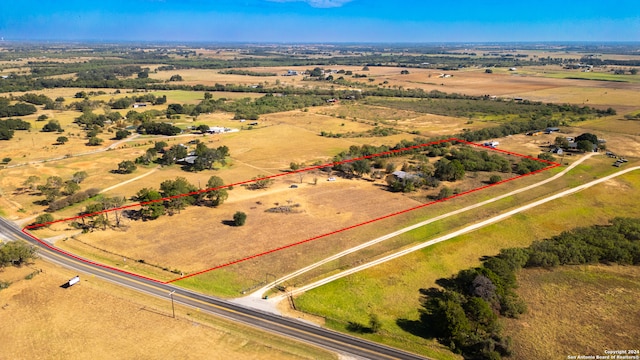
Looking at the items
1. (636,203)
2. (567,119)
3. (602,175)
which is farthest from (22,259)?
(567,119)

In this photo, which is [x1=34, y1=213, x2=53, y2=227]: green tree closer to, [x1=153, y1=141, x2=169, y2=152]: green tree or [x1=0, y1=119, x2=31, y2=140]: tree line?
[x1=153, y1=141, x2=169, y2=152]: green tree

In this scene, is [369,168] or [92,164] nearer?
[369,168]

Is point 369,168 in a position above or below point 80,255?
above

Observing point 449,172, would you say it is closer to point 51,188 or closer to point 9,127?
point 51,188

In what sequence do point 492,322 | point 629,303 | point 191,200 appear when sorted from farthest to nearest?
point 191,200 < point 629,303 < point 492,322

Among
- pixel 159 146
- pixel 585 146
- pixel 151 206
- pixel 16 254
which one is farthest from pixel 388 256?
pixel 585 146

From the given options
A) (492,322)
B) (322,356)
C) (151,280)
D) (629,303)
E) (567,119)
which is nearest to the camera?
(322,356)

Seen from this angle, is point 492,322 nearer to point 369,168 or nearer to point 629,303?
point 629,303

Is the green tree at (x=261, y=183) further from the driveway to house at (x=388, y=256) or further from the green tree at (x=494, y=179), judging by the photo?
the green tree at (x=494, y=179)
